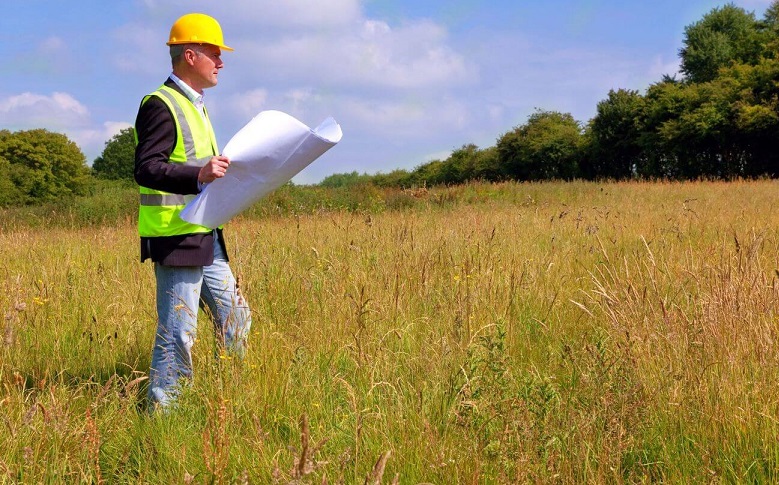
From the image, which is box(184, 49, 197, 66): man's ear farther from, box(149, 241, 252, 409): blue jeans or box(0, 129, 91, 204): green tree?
box(0, 129, 91, 204): green tree

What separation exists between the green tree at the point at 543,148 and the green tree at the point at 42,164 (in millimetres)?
36493

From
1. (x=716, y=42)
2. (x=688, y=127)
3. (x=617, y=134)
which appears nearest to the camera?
(x=688, y=127)

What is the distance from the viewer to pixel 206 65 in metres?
2.77

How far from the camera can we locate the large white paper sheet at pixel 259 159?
2.35 meters

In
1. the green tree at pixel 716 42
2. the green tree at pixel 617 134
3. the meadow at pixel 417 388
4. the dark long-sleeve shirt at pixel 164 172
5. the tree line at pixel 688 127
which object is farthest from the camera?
the green tree at pixel 716 42

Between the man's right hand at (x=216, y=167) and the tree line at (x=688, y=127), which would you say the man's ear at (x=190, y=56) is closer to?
the man's right hand at (x=216, y=167)

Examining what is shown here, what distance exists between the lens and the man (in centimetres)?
262

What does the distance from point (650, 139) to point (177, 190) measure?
36801 mm

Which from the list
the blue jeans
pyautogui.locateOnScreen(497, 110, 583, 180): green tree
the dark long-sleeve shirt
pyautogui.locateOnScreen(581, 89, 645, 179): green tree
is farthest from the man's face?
pyautogui.locateOnScreen(497, 110, 583, 180): green tree

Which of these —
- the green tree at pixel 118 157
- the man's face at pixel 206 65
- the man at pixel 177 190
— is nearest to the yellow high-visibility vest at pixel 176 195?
the man at pixel 177 190

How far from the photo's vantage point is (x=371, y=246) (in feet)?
18.7

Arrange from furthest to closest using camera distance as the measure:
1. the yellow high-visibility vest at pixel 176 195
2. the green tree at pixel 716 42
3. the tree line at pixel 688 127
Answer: the green tree at pixel 716 42 → the tree line at pixel 688 127 → the yellow high-visibility vest at pixel 176 195

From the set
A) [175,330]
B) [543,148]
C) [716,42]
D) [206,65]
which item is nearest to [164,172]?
[206,65]

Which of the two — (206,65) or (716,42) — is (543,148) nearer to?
(716,42)
